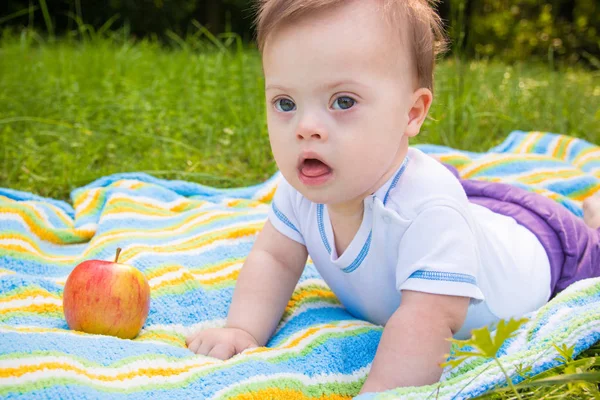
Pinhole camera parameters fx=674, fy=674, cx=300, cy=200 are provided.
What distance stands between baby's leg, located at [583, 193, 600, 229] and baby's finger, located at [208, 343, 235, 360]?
1.37m

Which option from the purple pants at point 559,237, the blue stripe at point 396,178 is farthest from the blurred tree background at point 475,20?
the blue stripe at point 396,178

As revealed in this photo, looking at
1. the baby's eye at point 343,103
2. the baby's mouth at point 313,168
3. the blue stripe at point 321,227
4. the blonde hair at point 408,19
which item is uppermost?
the blonde hair at point 408,19

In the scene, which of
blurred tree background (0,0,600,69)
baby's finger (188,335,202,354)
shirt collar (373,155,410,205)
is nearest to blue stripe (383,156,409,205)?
shirt collar (373,155,410,205)

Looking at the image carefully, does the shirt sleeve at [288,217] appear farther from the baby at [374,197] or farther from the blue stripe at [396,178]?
the blue stripe at [396,178]

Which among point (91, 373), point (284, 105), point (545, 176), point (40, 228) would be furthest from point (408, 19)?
point (545, 176)

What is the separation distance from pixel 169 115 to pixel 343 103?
248cm

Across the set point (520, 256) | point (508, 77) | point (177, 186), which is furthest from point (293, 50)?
point (508, 77)

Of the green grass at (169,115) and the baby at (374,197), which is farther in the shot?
the green grass at (169,115)

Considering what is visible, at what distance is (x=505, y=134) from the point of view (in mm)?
3797

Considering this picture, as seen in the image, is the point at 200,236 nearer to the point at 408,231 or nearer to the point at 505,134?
the point at 408,231

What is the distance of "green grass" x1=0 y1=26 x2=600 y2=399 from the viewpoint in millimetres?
3139

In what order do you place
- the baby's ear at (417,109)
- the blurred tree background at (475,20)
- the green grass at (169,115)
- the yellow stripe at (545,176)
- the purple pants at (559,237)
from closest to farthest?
the baby's ear at (417,109)
the purple pants at (559,237)
the yellow stripe at (545,176)
the green grass at (169,115)
the blurred tree background at (475,20)

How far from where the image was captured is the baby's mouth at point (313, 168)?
1465 mm

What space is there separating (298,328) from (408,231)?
43 centimetres
